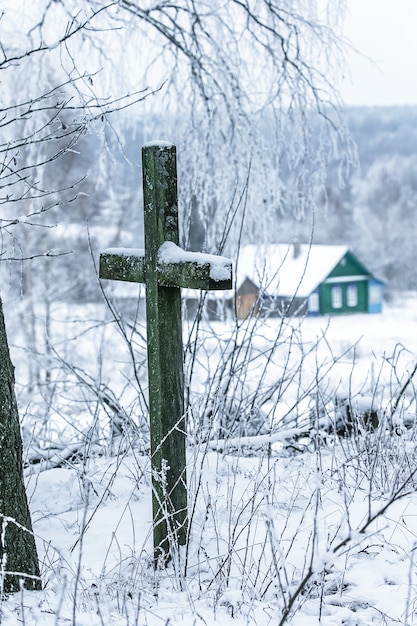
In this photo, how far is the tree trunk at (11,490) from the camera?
2.64 meters

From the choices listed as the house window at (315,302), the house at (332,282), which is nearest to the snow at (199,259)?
the house at (332,282)

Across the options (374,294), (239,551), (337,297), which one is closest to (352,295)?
(337,297)

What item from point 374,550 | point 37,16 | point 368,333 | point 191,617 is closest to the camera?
point 191,617

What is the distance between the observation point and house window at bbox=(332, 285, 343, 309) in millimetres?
38031

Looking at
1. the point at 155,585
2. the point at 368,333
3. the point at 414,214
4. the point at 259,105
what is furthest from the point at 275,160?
the point at 414,214

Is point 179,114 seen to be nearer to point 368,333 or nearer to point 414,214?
point 368,333

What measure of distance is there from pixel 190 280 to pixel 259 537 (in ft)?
3.98

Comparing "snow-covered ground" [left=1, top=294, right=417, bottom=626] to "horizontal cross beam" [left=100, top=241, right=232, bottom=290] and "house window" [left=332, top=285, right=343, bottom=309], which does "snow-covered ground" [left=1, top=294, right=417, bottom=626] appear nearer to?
"horizontal cross beam" [left=100, top=241, right=232, bottom=290]

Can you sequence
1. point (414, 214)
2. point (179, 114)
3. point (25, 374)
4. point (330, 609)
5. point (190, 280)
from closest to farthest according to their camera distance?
1. point (330, 609)
2. point (190, 280)
3. point (179, 114)
4. point (25, 374)
5. point (414, 214)

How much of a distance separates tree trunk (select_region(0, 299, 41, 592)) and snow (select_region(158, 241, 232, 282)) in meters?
0.72

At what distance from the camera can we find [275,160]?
618 centimetres

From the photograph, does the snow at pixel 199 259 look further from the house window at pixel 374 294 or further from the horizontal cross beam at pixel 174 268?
the house window at pixel 374 294

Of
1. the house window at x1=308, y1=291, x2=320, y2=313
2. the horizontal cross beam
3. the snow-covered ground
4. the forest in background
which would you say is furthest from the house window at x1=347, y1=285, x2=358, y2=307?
the horizontal cross beam

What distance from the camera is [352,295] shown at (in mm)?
39062
